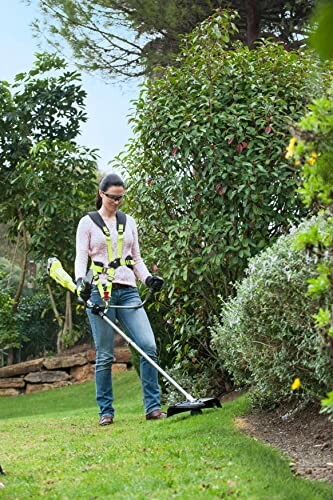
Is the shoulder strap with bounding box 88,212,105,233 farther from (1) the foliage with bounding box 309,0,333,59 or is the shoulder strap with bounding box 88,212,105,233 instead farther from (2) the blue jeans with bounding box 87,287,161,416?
(1) the foliage with bounding box 309,0,333,59

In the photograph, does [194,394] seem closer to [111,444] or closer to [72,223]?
[111,444]

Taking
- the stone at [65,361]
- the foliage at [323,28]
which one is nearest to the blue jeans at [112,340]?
the foliage at [323,28]

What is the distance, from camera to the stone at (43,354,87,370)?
1345 centimetres

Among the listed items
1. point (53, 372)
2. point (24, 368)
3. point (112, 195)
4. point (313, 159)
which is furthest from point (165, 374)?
point (24, 368)

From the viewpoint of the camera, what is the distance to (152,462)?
4012 mm

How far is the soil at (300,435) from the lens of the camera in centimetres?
393

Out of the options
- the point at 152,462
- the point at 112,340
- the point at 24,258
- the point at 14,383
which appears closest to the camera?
the point at 152,462

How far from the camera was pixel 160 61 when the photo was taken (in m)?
13.4

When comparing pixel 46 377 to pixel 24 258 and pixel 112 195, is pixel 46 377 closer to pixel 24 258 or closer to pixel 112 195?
pixel 24 258

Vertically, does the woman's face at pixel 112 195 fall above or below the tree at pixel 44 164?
below

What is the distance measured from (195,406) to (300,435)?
0.97 m

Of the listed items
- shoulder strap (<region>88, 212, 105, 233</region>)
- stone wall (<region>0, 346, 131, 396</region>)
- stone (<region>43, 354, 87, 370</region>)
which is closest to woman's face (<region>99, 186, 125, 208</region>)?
shoulder strap (<region>88, 212, 105, 233</region>)

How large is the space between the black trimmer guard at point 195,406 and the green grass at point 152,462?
59 millimetres

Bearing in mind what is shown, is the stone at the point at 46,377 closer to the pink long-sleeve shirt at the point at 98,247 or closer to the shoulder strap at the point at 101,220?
the pink long-sleeve shirt at the point at 98,247
